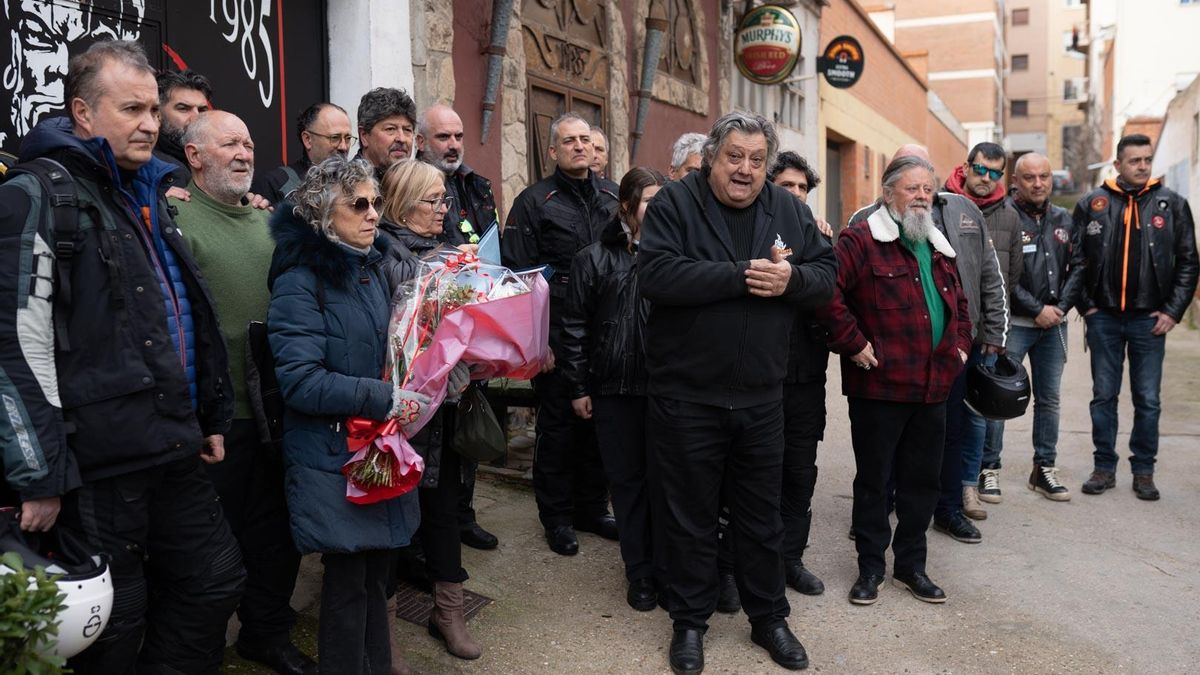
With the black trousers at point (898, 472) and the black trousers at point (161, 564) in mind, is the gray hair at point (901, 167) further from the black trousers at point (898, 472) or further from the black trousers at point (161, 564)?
the black trousers at point (161, 564)

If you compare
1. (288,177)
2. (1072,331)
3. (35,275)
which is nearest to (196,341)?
(35,275)

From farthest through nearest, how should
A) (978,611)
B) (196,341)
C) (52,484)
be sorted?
(978,611) → (196,341) → (52,484)

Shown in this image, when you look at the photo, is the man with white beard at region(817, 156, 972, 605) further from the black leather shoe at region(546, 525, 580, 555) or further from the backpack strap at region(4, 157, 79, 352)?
the backpack strap at region(4, 157, 79, 352)

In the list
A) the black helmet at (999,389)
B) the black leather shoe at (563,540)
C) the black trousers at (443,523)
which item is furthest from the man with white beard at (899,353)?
the black trousers at (443,523)

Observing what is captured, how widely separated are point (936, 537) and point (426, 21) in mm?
4314

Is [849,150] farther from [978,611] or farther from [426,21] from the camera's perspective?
[978,611]

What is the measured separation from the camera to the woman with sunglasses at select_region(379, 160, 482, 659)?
140 inches

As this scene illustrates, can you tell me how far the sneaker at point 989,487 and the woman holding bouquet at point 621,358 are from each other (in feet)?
8.20

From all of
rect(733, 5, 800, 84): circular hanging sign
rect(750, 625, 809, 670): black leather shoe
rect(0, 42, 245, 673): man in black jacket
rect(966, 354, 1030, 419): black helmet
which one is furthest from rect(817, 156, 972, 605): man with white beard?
rect(733, 5, 800, 84): circular hanging sign

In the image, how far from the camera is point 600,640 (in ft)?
12.5

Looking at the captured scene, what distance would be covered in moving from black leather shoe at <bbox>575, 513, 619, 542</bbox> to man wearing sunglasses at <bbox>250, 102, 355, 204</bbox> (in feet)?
7.24

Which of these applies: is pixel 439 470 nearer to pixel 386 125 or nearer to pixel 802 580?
pixel 386 125

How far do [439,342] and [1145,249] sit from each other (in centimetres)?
448

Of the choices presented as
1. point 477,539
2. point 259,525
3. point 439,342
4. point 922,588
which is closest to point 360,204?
point 439,342
